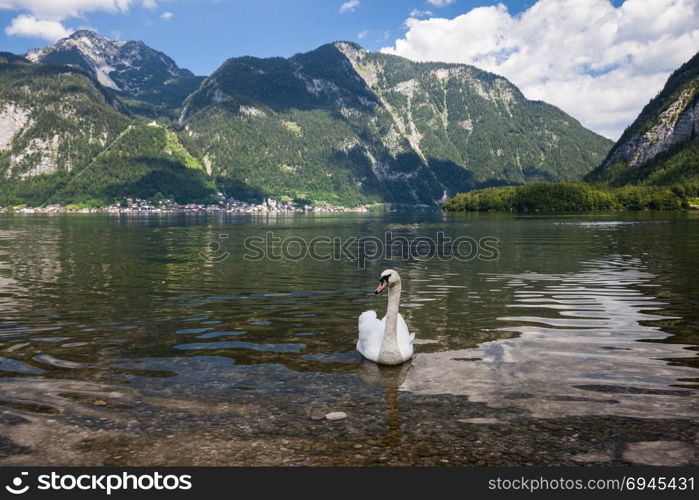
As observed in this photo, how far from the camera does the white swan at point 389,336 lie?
1366 centimetres

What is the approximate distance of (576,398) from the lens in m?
11.3

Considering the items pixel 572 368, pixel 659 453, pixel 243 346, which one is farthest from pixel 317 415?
pixel 572 368

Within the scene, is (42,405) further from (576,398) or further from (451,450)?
(576,398)

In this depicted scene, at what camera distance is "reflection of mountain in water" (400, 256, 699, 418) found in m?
11.0

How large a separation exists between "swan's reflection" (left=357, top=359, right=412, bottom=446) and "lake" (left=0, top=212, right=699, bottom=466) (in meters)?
0.06

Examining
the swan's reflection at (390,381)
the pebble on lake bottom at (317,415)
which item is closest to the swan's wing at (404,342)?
the swan's reflection at (390,381)

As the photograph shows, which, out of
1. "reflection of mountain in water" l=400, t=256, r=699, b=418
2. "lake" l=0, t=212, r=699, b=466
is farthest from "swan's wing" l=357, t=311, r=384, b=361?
"reflection of mountain in water" l=400, t=256, r=699, b=418

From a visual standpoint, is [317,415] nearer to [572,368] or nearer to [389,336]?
[389,336]

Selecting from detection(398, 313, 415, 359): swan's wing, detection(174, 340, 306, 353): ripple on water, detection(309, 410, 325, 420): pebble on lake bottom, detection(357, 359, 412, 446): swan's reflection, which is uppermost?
detection(398, 313, 415, 359): swan's wing

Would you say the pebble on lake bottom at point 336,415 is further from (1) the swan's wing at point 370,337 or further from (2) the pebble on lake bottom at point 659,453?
(2) the pebble on lake bottom at point 659,453

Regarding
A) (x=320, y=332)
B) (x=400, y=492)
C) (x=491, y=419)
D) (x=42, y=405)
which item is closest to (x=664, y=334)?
(x=491, y=419)

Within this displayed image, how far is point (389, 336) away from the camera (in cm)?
1370

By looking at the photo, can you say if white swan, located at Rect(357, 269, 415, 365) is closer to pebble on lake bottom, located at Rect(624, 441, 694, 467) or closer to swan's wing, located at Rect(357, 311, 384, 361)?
swan's wing, located at Rect(357, 311, 384, 361)

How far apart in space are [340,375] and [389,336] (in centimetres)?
181
